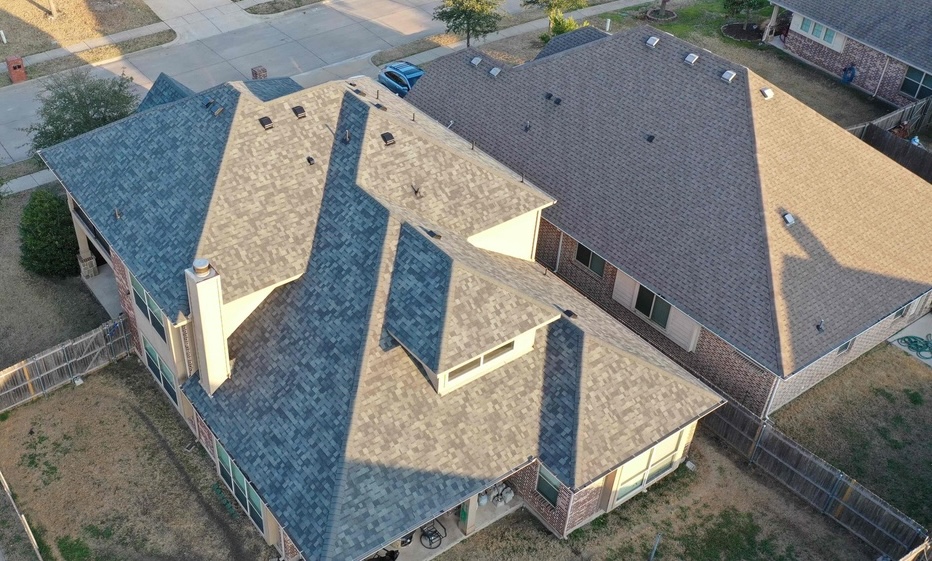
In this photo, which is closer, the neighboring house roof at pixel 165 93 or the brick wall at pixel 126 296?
the brick wall at pixel 126 296

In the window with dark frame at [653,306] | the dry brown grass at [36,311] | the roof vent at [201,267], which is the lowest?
the dry brown grass at [36,311]

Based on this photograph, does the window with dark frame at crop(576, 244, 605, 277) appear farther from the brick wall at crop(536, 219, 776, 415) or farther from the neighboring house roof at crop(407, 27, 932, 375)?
the neighboring house roof at crop(407, 27, 932, 375)

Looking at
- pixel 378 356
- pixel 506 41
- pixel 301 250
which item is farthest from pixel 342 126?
pixel 506 41

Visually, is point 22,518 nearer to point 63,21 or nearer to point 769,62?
point 63,21

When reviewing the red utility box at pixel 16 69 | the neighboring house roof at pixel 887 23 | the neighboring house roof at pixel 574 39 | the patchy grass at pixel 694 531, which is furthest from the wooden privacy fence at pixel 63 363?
the neighboring house roof at pixel 887 23

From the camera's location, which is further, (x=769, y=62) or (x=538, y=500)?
(x=769, y=62)

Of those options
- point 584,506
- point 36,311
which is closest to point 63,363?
point 36,311

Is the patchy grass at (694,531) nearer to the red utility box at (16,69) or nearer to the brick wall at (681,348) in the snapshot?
the brick wall at (681,348)

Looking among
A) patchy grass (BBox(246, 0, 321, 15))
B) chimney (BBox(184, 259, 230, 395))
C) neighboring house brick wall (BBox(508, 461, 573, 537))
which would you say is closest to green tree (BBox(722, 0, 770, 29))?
patchy grass (BBox(246, 0, 321, 15))
